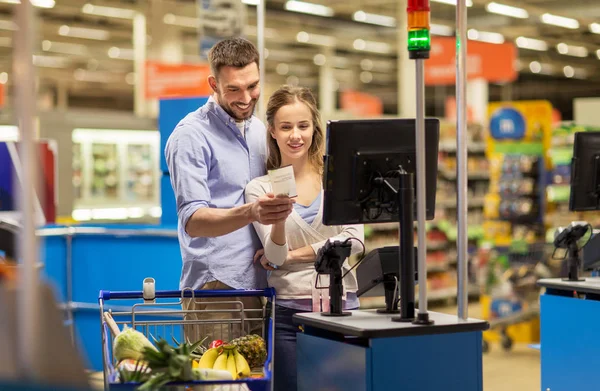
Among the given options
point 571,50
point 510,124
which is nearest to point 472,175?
point 510,124

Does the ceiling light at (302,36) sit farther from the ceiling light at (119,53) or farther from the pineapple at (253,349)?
the pineapple at (253,349)

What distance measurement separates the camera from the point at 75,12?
59.0ft

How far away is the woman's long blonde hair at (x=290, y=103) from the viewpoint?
128 inches

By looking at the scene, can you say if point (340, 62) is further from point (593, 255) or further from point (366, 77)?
point (593, 255)

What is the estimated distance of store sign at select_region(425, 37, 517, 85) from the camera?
1316 centimetres

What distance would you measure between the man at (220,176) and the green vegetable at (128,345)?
493mm

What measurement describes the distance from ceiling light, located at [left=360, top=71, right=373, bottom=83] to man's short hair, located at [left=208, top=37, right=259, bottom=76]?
25.2m

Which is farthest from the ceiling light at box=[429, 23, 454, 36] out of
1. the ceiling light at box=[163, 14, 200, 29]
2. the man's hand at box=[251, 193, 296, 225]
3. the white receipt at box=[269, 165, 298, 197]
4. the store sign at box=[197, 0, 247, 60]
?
the white receipt at box=[269, 165, 298, 197]

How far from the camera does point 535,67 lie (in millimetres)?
26859

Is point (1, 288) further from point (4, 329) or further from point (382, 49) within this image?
point (382, 49)

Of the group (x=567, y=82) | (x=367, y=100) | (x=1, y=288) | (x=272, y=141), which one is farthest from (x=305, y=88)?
(x=567, y=82)

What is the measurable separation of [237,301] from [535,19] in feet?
53.1

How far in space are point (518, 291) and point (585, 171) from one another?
16.6 ft

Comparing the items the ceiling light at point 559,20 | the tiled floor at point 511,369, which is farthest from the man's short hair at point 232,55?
the ceiling light at point 559,20
